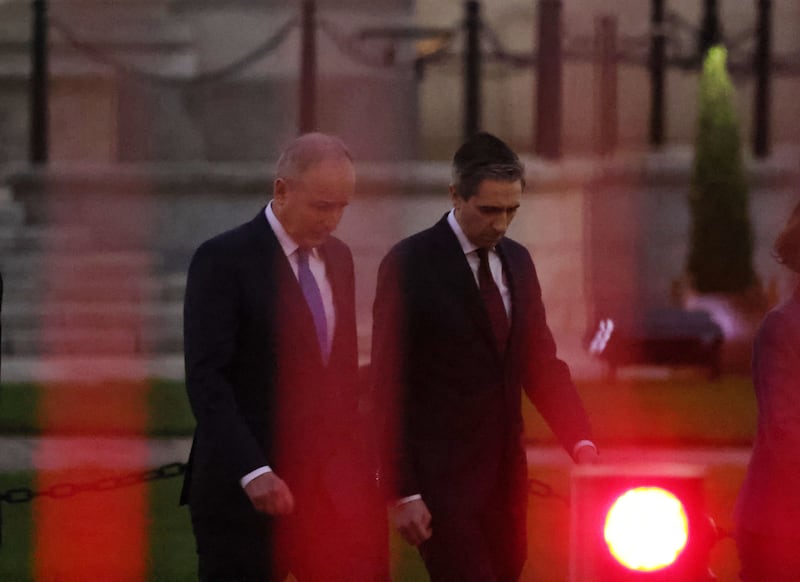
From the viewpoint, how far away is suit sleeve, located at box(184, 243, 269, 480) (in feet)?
14.8

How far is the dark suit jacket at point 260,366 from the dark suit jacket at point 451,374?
301 millimetres

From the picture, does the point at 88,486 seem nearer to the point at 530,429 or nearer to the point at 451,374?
the point at 451,374

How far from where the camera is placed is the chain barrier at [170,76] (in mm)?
17094

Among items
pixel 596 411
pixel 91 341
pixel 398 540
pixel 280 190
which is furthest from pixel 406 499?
pixel 91 341

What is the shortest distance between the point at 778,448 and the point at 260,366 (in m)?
1.32

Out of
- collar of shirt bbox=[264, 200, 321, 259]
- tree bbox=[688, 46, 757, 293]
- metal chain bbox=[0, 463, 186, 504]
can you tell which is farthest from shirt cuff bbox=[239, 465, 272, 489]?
tree bbox=[688, 46, 757, 293]

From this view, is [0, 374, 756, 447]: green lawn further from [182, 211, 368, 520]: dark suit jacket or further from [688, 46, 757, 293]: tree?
[182, 211, 368, 520]: dark suit jacket

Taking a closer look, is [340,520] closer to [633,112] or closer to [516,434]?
[516,434]

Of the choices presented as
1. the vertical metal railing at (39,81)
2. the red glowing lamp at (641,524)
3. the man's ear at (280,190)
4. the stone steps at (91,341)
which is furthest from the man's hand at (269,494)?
the vertical metal railing at (39,81)

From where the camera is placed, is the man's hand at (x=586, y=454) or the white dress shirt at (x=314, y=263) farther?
the man's hand at (x=586, y=454)

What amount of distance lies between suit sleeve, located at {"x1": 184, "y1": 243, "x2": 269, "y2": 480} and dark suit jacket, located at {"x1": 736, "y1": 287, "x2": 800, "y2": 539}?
1267 mm

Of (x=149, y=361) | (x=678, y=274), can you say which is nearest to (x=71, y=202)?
(x=149, y=361)

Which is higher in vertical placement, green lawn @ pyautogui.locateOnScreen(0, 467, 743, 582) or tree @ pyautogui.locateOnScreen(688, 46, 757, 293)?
tree @ pyautogui.locateOnScreen(688, 46, 757, 293)

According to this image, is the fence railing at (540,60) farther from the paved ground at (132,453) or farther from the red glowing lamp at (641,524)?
the red glowing lamp at (641,524)
